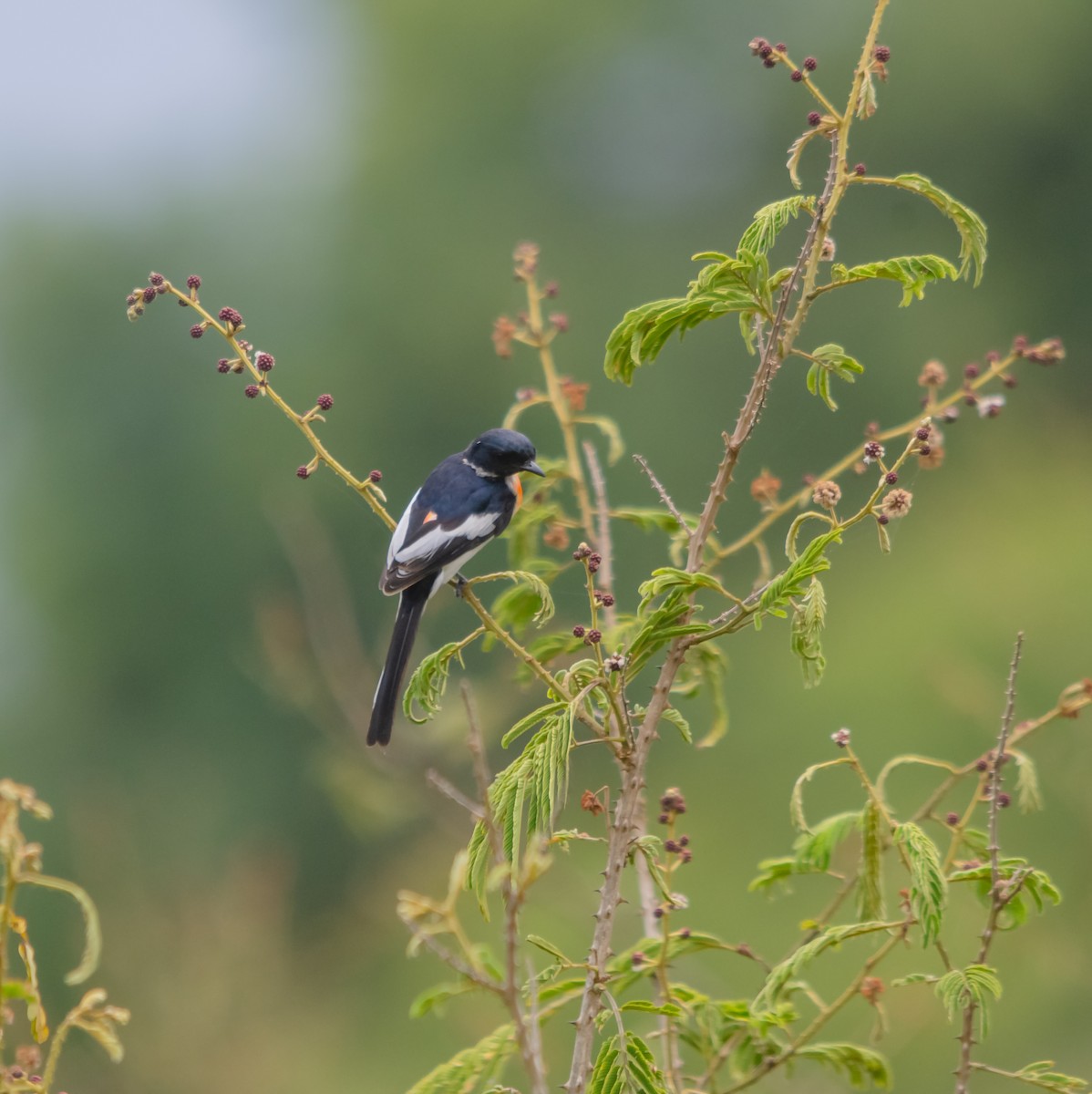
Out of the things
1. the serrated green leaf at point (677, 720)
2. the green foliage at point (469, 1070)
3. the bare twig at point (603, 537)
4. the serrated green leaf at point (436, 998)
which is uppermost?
the bare twig at point (603, 537)


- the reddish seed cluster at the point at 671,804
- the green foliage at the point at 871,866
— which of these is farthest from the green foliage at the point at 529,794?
the green foliage at the point at 871,866

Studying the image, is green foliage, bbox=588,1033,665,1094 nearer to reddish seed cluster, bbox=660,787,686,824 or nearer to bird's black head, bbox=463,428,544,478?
reddish seed cluster, bbox=660,787,686,824

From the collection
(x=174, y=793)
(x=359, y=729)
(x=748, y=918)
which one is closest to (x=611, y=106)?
(x=174, y=793)

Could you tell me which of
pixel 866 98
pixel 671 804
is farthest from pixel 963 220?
pixel 671 804

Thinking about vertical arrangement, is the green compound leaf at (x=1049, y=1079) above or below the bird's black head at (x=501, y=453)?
below

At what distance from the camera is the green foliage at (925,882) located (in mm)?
2457

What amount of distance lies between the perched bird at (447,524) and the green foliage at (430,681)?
137cm

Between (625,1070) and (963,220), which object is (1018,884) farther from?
(963,220)

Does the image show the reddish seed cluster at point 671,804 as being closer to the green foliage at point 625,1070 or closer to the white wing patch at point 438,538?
the green foliage at point 625,1070

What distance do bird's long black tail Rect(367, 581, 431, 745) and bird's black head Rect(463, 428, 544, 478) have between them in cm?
48

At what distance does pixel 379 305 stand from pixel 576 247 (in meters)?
5.64

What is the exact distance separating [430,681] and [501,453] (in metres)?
2.25

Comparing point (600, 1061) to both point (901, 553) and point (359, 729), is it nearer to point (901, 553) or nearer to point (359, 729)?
point (359, 729)

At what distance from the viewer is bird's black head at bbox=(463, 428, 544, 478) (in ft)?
16.8
